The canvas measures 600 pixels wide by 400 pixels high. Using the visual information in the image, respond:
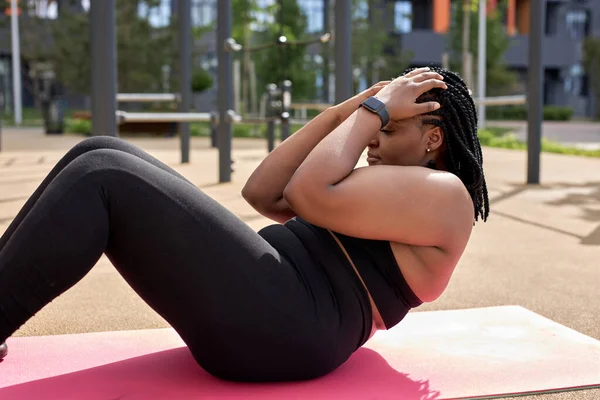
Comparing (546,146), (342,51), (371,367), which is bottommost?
(546,146)

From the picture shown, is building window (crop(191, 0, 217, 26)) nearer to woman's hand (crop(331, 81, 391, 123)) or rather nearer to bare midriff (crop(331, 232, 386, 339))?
woman's hand (crop(331, 81, 391, 123))

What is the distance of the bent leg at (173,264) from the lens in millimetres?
1513

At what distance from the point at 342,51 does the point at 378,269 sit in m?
4.04

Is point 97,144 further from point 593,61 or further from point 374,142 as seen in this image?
point 593,61

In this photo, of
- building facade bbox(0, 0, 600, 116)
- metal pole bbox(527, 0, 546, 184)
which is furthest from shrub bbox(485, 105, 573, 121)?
metal pole bbox(527, 0, 546, 184)

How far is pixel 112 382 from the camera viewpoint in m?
1.82

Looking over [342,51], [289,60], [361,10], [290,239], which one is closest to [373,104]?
[290,239]

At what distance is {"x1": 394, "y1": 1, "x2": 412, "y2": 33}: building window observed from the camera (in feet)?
100

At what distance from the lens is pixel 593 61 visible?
93.4ft

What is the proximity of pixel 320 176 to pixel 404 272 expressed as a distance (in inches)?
11.1

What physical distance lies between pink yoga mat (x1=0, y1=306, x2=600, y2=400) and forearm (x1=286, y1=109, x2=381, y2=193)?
46 centimetres

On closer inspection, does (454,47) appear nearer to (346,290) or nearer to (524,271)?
(524,271)

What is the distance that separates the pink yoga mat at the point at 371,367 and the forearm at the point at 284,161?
0.44 meters

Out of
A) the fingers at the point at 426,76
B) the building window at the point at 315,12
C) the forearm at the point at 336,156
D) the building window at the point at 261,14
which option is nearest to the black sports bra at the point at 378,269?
the forearm at the point at 336,156
